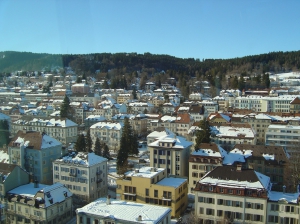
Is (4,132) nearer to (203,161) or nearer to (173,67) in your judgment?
(203,161)

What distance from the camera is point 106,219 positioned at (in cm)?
929

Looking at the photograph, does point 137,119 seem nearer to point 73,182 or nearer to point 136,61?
point 73,182

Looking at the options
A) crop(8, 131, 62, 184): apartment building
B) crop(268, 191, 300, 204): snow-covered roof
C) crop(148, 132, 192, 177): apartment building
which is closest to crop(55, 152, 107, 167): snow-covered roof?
crop(8, 131, 62, 184): apartment building

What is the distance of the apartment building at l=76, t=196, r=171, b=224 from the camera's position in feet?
29.7

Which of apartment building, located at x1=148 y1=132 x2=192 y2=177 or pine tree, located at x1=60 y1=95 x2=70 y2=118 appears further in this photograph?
pine tree, located at x1=60 y1=95 x2=70 y2=118

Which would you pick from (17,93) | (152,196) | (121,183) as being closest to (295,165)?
(152,196)

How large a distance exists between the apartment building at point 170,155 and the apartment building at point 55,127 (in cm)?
1081

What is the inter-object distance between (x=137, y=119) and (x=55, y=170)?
1441 cm

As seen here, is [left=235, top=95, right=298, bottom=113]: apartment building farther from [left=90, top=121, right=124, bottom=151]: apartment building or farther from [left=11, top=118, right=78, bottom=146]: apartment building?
[left=11, top=118, right=78, bottom=146]: apartment building

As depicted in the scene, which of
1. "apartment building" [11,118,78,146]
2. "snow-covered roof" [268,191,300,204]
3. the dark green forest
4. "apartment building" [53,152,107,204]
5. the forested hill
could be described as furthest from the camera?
the forested hill

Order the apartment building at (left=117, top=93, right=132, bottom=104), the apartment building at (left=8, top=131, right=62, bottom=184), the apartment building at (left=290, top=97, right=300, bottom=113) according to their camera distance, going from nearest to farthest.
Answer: the apartment building at (left=8, top=131, right=62, bottom=184)
the apartment building at (left=290, top=97, right=300, bottom=113)
the apartment building at (left=117, top=93, right=132, bottom=104)

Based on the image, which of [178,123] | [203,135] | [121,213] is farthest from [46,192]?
[178,123]

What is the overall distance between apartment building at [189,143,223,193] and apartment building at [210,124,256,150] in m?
5.50

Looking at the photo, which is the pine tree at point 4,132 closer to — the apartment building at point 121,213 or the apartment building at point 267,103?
the apartment building at point 121,213
